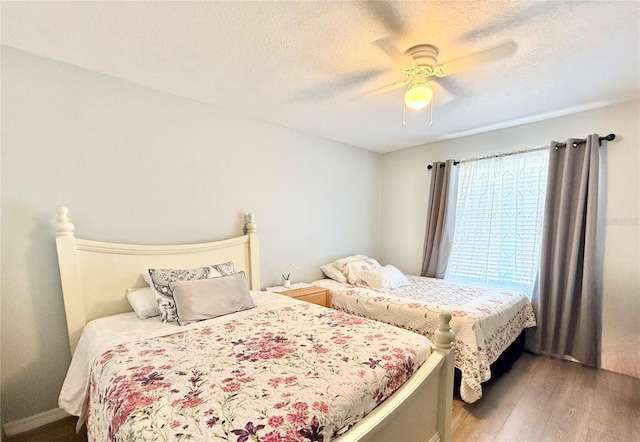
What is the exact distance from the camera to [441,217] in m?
3.55

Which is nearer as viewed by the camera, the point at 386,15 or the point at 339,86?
the point at 386,15

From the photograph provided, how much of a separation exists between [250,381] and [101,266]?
5.09 feet

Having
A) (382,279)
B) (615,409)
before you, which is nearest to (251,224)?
(382,279)

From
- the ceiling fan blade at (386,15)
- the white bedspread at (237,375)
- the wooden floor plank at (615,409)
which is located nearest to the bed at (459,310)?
the wooden floor plank at (615,409)

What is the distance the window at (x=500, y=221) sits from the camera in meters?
A: 2.98

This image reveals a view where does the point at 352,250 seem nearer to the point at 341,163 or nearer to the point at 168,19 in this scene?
the point at 341,163

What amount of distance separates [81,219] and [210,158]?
1.05 metres

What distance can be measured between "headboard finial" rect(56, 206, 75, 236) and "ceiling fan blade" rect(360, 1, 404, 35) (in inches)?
83.4

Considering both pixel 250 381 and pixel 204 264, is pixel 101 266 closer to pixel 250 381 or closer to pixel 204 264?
pixel 204 264

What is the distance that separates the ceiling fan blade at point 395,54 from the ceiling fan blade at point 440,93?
36 cm

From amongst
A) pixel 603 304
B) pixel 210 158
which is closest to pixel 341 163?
pixel 210 158

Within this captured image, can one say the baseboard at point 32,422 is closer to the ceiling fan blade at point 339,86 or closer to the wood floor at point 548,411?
the wood floor at point 548,411

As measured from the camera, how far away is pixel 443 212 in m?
3.54

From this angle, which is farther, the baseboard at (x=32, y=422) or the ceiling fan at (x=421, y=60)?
the baseboard at (x=32, y=422)
